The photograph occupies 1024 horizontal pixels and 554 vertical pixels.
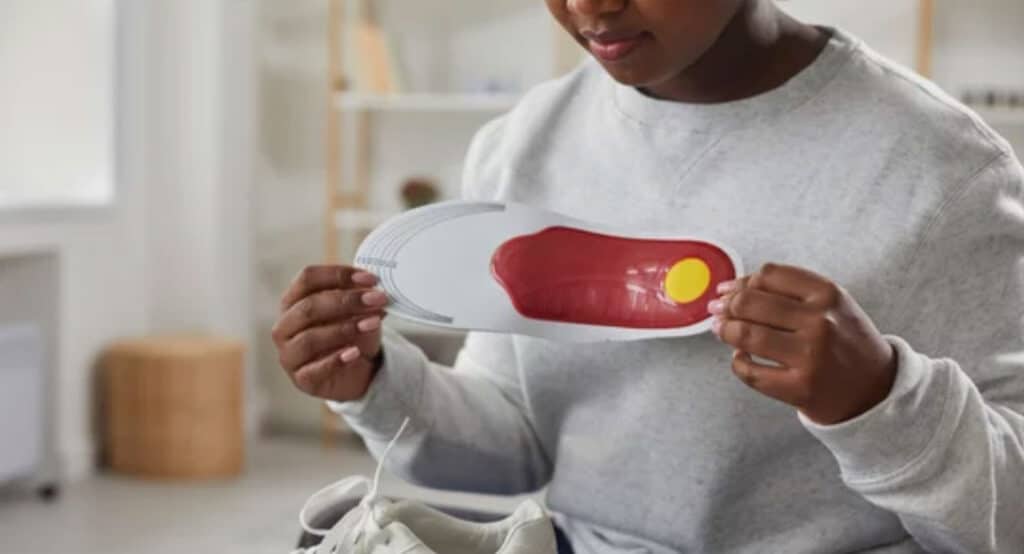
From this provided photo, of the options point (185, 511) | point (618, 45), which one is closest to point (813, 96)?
point (618, 45)

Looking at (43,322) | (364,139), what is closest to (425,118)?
(364,139)

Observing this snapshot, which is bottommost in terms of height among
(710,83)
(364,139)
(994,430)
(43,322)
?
(43,322)

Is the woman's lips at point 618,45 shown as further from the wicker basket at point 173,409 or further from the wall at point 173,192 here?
the wall at point 173,192

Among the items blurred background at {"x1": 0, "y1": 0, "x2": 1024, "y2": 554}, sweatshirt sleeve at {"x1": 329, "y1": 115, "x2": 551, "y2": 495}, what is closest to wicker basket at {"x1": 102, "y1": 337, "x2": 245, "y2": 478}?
blurred background at {"x1": 0, "y1": 0, "x2": 1024, "y2": 554}

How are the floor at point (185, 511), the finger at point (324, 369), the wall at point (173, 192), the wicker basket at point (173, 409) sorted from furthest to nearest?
1. the wall at point (173, 192)
2. the wicker basket at point (173, 409)
3. the floor at point (185, 511)
4. the finger at point (324, 369)

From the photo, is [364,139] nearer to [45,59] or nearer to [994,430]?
[45,59]

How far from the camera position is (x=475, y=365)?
3.80 ft

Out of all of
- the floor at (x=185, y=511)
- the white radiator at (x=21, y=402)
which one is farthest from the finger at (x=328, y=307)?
the white radiator at (x=21, y=402)

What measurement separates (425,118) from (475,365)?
2.69 metres

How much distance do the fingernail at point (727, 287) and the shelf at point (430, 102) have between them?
2673mm

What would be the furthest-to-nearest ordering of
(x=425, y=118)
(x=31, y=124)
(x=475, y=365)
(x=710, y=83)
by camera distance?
(x=425, y=118)
(x=31, y=124)
(x=475, y=365)
(x=710, y=83)

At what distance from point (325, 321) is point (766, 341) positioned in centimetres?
34

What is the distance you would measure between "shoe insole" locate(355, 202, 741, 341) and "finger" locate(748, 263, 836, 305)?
7.7 inches

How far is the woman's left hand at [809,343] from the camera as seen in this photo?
75 cm
